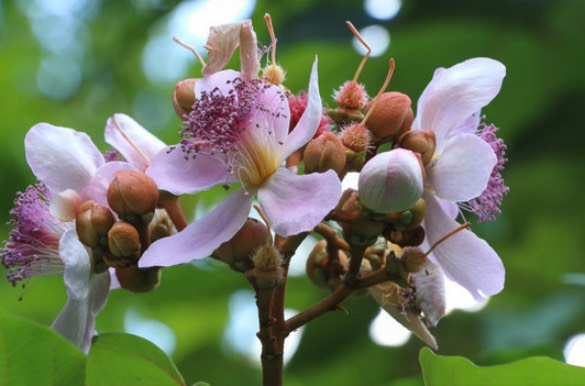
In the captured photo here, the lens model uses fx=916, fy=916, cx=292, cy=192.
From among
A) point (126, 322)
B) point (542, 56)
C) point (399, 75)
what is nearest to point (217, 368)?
point (126, 322)

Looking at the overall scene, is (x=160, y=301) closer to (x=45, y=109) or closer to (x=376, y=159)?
(x=45, y=109)

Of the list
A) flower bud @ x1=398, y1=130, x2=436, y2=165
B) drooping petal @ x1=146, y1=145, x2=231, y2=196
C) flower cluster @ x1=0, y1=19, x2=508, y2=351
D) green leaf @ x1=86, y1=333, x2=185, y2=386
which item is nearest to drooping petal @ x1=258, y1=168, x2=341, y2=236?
flower cluster @ x1=0, y1=19, x2=508, y2=351

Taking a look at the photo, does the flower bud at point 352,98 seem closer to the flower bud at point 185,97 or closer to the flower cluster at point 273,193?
the flower cluster at point 273,193

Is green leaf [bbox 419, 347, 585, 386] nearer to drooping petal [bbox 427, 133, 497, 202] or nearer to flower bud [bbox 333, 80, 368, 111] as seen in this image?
drooping petal [bbox 427, 133, 497, 202]

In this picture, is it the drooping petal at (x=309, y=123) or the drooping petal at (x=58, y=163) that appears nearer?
the drooping petal at (x=309, y=123)

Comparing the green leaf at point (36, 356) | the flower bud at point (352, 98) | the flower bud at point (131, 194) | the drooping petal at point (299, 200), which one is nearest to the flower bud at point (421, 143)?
the flower bud at point (352, 98)
